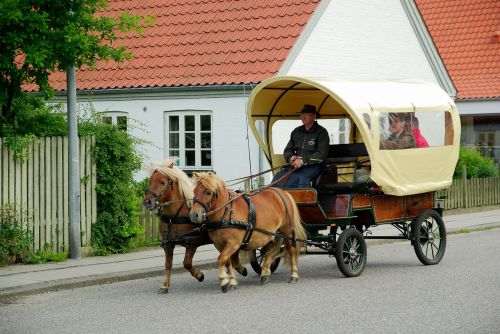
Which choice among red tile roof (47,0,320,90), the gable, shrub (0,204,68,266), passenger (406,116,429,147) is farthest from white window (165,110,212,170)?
passenger (406,116,429,147)

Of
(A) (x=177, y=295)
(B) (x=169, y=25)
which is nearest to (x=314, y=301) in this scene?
(A) (x=177, y=295)

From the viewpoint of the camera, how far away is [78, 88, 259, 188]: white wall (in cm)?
2366

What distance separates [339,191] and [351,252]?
0.86 m

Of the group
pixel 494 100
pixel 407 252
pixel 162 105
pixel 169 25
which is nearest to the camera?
pixel 407 252

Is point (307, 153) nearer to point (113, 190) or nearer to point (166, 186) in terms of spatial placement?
point (166, 186)

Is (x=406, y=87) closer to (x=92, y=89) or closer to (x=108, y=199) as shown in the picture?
(x=108, y=199)

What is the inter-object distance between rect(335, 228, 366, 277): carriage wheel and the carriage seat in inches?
24.3

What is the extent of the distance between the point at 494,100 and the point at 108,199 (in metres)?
22.8

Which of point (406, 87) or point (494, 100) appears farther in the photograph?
point (494, 100)

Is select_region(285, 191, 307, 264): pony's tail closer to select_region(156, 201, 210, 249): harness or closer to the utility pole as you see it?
select_region(156, 201, 210, 249): harness

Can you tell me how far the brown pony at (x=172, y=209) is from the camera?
1241 cm

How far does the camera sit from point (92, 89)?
25234 millimetres

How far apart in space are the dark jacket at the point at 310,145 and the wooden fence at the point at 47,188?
3.64 m

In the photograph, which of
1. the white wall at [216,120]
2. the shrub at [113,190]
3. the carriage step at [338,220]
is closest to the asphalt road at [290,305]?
the carriage step at [338,220]
